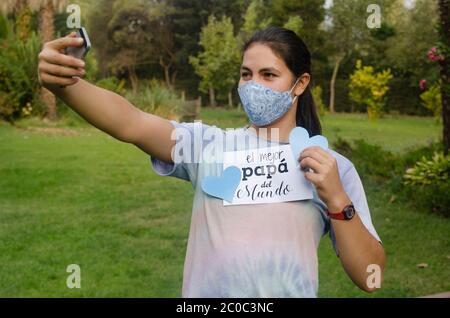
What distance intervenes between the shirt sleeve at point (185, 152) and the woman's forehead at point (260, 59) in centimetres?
19

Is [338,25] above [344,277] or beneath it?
above

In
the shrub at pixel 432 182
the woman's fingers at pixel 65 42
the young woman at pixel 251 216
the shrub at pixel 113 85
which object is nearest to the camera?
the woman's fingers at pixel 65 42

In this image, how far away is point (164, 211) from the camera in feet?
22.8

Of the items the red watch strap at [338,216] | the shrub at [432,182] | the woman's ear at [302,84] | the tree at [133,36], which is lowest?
the shrub at [432,182]

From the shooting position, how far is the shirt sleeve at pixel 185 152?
159 cm

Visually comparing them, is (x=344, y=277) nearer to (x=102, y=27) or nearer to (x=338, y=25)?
(x=338, y=25)

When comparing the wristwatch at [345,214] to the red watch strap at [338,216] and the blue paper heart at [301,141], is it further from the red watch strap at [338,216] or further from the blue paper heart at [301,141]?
the blue paper heart at [301,141]

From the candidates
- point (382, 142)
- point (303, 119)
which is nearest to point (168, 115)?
point (382, 142)

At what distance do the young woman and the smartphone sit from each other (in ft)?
0.07

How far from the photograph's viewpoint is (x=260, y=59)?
1.63m

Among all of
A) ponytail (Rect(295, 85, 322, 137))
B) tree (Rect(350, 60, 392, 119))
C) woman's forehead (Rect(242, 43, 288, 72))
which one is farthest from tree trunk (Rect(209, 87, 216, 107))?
woman's forehead (Rect(242, 43, 288, 72))

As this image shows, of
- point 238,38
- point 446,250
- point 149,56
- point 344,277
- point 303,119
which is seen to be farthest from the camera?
point 149,56

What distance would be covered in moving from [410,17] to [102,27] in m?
5.84

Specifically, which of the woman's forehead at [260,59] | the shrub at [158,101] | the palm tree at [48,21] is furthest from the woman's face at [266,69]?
the palm tree at [48,21]
